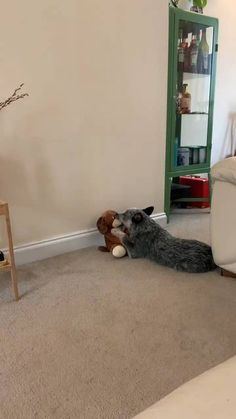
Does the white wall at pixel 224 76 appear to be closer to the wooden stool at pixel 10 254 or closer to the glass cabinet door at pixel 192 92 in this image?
the glass cabinet door at pixel 192 92

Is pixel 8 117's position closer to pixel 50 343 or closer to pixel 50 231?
pixel 50 231

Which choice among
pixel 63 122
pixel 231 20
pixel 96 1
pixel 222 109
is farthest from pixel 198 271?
pixel 231 20

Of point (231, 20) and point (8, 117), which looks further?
point (231, 20)

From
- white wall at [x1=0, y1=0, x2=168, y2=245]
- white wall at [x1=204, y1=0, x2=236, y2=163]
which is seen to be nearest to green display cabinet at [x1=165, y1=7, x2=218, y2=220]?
white wall at [x1=0, y1=0, x2=168, y2=245]

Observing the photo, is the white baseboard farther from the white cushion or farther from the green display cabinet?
the white cushion

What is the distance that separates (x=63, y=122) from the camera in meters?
2.23

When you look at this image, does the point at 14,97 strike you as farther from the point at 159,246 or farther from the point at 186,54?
the point at 186,54

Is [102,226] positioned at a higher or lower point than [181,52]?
lower

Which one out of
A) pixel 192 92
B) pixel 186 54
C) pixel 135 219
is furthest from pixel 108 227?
pixel 186 54

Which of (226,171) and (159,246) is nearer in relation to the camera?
(226,171)

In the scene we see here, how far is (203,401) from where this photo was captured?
0.50 meters

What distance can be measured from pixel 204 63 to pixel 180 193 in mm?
1227

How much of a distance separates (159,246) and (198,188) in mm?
1545

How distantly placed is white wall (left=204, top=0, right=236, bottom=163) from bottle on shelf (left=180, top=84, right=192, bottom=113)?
0.86m
